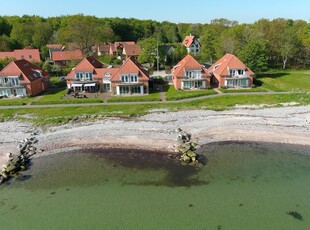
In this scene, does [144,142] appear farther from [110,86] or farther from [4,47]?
[4,47]

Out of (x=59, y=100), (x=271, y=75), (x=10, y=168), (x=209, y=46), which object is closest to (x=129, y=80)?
(x=59, y=100)

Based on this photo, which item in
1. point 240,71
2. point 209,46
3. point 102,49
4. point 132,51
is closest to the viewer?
point 240,71

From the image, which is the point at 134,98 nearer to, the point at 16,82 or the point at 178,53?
the point at 16,82

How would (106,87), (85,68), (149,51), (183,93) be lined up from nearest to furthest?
(183,93), (85,68), (106,87), (149,51)

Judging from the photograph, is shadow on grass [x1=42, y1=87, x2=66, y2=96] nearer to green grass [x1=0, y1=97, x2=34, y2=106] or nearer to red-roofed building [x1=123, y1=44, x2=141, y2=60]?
green grass [x1=0, y1=97, x2=34, y2=106]

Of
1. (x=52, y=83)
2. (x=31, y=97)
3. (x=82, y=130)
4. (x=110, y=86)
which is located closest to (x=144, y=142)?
(x=82, y=130)

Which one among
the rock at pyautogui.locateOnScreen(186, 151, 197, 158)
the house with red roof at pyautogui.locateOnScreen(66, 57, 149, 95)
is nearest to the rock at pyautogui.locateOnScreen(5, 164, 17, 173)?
the rock at pyautogui.locateOnScreen(186, 151, 197, 158)
